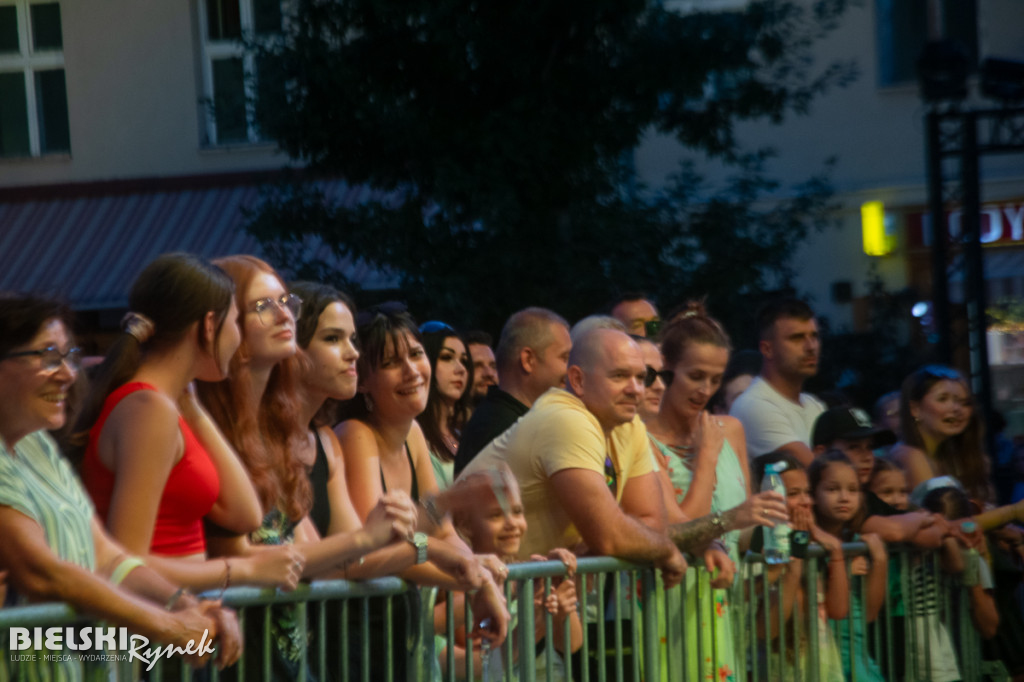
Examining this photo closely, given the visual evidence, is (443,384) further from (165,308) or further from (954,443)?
(954,443)

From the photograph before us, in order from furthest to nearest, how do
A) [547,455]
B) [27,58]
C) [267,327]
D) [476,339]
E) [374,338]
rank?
[27,58] < [476,339] < [374,338] < [547,455] < [267,327]

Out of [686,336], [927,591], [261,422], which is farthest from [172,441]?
[927,591]

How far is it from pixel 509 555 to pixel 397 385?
65 centimetres

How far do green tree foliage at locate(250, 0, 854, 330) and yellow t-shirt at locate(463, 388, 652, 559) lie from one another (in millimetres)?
6152

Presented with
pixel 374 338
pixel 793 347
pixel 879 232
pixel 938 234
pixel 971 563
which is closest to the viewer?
pixel 374 338

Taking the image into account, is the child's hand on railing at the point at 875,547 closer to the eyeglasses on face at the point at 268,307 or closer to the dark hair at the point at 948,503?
the dark hair at the point at 948,503

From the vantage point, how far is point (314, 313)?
4082 millimetres

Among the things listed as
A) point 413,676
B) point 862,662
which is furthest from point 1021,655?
point 413,676

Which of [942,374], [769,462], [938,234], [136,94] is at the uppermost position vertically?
Result: [136,94]

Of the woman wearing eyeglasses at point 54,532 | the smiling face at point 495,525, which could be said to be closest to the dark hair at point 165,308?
the woman wearing eyeglasses at point 54,532

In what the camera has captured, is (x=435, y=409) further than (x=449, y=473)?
Yes

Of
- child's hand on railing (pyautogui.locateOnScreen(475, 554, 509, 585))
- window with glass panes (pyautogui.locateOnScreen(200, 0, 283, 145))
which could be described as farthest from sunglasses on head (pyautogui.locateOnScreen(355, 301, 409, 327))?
window with glass panes (pyautogui.locateOnScreen(200, 0, 283, 145))

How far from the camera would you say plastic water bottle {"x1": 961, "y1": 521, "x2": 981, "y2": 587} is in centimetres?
597

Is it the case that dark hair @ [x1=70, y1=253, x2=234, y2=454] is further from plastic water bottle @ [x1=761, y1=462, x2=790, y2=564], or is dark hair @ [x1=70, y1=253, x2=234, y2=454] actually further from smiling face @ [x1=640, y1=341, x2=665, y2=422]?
plastic water bottle @ [x1=761, y1=462, x2=790, y2=564]
